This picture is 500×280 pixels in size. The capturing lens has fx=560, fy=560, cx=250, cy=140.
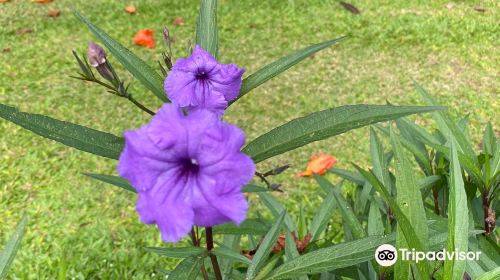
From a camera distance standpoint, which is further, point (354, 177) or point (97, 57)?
point (354, 177)

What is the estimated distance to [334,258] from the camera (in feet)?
3.21

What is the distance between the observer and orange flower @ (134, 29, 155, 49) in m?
3.69

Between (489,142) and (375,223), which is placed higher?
(489,142)

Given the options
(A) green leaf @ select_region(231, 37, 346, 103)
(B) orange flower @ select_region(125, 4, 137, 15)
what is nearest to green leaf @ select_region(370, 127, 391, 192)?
(A) green leaf @ select_region(231, 37, 346, 103)

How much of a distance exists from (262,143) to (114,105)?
96.3 inches

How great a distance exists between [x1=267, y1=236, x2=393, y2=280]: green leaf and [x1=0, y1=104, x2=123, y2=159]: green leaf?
37 centimetres

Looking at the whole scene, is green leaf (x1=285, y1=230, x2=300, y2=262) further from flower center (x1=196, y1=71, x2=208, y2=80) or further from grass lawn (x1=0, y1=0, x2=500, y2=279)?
grass lawn (x1=0, y1=0, x2=500, y2=279)

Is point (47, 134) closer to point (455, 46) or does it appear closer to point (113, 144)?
point (113, 144)

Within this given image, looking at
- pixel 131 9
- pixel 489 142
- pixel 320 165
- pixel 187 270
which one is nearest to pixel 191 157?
pixel 187 270

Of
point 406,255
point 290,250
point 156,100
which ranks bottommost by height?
point 406,255

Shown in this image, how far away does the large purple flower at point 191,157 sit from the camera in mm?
700

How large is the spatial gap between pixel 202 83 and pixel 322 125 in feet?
0.65

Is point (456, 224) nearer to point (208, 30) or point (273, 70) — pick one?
point (273, 70)

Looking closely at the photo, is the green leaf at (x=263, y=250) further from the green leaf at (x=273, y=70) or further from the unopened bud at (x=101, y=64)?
the unopened bud at (x=101, y=64)
